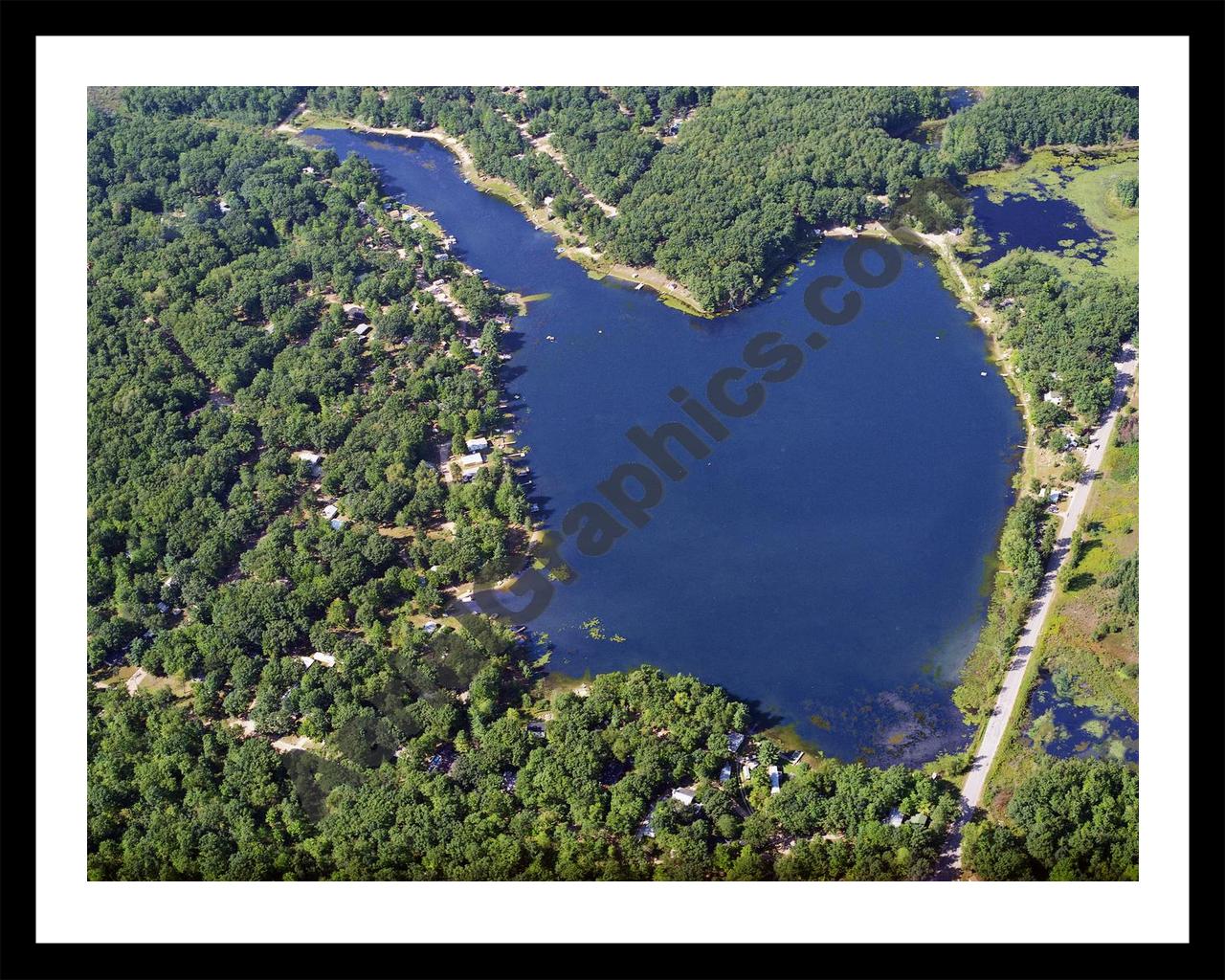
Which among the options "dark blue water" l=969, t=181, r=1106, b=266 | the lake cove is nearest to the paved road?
the lake cove

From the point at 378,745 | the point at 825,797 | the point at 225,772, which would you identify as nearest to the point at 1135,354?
the point at 825,797

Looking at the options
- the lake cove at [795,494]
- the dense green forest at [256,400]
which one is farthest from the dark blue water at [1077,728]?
the dense green forest at [256,400]

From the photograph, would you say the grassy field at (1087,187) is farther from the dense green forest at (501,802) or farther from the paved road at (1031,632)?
the dense green forest at (501,802)

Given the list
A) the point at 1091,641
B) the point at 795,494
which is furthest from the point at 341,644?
the point at 1091,641

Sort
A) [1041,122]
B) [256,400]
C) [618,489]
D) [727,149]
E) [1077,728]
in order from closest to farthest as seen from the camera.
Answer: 1. [1077,728]
2. [618,489]
3. [256,400]
4. [727,149]
5. [1041,122]

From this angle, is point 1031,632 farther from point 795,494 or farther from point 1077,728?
point 795,494
